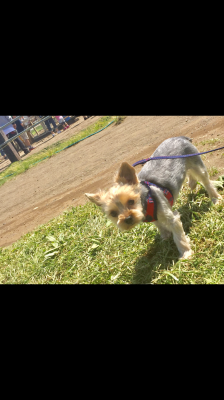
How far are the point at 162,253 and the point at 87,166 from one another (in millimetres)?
6794

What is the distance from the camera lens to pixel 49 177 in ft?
39.5

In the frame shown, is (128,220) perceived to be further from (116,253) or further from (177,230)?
(116,253)

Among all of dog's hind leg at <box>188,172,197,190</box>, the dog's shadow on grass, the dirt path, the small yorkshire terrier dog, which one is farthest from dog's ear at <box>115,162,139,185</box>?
the dirt path

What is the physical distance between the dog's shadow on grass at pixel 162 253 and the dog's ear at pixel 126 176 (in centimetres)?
130

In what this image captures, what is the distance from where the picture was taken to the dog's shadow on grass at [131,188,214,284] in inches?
165

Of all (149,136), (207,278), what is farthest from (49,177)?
(207,278)

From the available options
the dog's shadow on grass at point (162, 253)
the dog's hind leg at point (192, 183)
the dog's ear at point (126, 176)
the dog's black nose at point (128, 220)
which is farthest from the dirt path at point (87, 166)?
the dog's black nose at point (128, 220)

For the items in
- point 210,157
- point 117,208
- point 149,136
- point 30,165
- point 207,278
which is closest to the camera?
point 207,278

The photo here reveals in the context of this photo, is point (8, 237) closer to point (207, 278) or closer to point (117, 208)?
point (117, 208)

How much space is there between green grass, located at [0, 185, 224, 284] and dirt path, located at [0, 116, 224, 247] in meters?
1.34

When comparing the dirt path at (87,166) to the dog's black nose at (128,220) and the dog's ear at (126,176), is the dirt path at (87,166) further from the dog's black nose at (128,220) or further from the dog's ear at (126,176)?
the dog's black nose at (128,220)

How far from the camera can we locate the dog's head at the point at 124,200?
3.76 m

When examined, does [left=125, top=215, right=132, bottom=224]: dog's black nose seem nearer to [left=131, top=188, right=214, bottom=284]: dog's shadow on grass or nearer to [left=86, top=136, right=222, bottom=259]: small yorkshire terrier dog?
[left=86, top=136, right=222, bottom=259]: small yorkshire terrier dog

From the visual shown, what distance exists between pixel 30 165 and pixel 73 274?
38.4 feet
